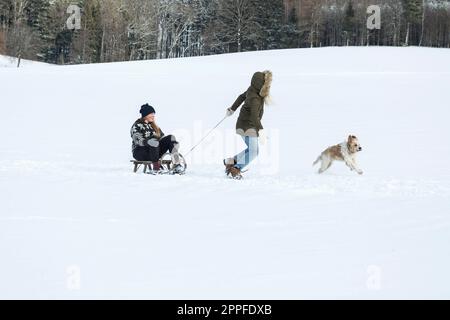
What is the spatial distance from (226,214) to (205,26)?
56.1 m

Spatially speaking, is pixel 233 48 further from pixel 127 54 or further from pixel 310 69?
pixel 310 69

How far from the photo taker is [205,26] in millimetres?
60031

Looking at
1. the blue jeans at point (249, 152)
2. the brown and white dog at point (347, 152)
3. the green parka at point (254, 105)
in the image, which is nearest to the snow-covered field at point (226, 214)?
the brown and white dog at point (347, 152)

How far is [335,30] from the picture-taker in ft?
194

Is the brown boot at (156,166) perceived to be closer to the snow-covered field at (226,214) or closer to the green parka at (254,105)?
the snow-covered field at (226,214)

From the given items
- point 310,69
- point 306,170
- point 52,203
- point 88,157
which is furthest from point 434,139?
point 310,69

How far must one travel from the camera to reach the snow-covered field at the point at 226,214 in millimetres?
4074

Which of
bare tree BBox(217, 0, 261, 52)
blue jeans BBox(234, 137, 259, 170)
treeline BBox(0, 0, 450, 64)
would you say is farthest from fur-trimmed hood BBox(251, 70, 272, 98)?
treeline BBox(0, 0, 450, 64)

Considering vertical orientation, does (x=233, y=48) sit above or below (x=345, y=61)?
above

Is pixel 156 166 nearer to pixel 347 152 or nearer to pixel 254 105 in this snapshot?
pixel 254 105

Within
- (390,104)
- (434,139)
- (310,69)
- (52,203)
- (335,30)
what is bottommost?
(52,203)

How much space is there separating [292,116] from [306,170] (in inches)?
324

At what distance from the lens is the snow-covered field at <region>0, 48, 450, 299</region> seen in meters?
4.07

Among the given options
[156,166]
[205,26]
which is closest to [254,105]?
[156,166]
